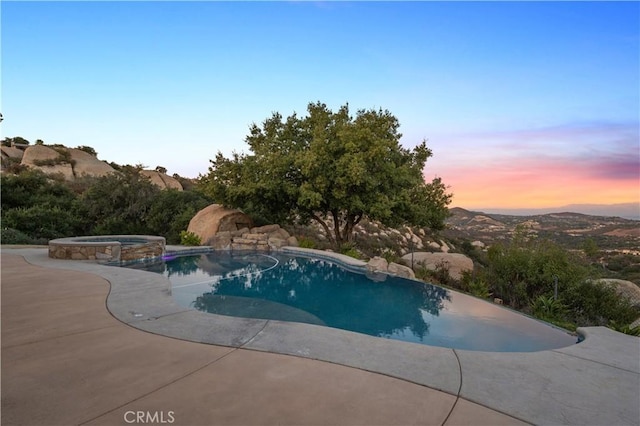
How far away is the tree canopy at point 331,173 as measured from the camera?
14.6 metres

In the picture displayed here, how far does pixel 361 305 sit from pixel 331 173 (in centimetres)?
812

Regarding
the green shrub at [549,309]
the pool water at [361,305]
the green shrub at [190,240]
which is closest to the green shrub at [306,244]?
the pool water at [361,305]

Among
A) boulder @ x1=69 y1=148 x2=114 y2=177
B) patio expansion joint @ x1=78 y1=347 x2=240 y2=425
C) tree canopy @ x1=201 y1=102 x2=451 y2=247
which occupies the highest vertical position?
boulder @ x1=69 y1=148 x2=114 y2=177

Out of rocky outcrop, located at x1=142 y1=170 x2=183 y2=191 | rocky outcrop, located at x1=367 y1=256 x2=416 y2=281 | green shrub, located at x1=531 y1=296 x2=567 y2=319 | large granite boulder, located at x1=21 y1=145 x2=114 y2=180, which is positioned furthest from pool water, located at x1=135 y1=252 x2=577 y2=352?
large granite boulder, located at x1=21 y1=145 x2=114 y2=180

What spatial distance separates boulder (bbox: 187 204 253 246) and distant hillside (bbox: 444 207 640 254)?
49.4 feet

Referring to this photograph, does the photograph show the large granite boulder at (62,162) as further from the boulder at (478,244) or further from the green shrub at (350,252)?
the boulder at (478,244)

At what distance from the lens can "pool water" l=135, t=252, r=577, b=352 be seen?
582 cm

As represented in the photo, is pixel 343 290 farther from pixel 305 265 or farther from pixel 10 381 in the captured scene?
pixel 10 381

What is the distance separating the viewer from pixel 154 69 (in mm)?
16078

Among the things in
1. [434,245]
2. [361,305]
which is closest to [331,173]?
[361,305]

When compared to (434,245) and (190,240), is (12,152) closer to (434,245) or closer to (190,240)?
(190,240)

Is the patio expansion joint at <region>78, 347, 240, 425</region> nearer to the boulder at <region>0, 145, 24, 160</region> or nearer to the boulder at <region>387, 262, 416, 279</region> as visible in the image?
the boulder at <region>387, 262, 416, 279</region>

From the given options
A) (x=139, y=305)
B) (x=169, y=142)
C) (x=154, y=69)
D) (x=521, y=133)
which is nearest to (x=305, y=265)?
(x=139, y=305)

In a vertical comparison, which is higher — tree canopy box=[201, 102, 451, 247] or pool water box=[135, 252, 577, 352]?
tree canopy box=[201, 102, 451, 247]
